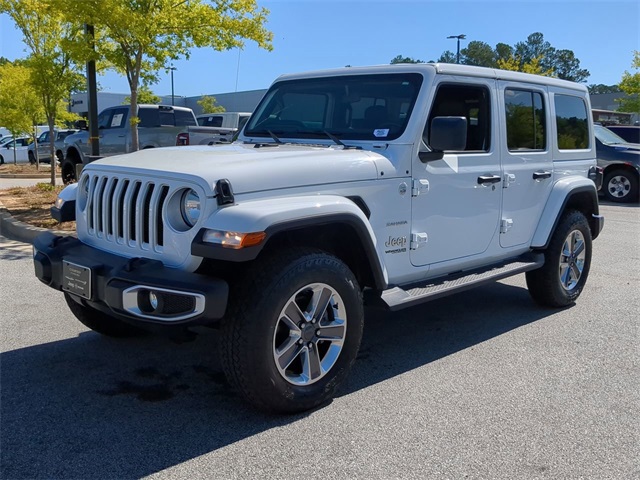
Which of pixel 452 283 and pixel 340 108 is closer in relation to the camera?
pixel 452 283

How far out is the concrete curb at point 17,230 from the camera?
8422mm

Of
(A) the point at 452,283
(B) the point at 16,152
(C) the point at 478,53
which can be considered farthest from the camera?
(C) the point at 478,53

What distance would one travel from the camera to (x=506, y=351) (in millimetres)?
4641

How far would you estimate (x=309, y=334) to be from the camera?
11.6ft

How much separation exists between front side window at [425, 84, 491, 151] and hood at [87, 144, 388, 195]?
100 cm

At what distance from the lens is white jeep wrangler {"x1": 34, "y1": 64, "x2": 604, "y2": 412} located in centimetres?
322

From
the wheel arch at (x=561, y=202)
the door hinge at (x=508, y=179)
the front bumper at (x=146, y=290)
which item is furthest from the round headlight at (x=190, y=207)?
the wheel arch at (x=561, y=202)

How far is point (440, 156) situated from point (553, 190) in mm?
1748

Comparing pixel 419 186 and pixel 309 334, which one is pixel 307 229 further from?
pixel 419 186

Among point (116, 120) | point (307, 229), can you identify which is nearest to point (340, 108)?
point (307, 229)

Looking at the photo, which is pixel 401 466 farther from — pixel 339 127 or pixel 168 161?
pixel 339 127

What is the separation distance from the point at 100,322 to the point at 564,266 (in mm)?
4046

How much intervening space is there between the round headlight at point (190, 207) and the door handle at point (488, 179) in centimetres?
228

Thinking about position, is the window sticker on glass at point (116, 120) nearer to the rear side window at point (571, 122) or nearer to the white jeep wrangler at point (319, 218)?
the white jeep wrangler at point (319, 218)
